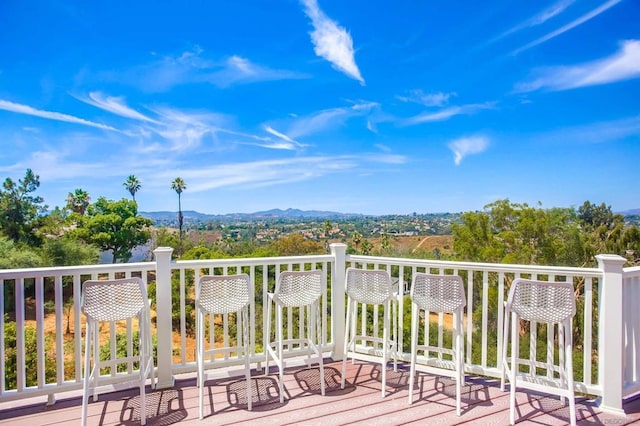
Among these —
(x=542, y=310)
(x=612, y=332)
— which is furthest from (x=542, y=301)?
(x=612, y=332)

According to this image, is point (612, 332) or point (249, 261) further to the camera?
point (249, 261)

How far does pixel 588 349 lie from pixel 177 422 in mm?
3272

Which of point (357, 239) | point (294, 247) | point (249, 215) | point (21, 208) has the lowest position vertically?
point (357, 239)

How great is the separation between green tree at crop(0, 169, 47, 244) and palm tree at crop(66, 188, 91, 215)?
26.6 ft

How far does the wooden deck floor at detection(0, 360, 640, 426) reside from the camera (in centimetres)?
239

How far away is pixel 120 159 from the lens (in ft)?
114

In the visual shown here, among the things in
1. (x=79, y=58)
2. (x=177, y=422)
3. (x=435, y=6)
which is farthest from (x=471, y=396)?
(x=79, y=58)

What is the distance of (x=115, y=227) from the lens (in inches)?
1144

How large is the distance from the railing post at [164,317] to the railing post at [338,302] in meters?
1.61

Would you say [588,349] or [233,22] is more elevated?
[233,22]

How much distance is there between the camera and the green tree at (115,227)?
89.8 ft

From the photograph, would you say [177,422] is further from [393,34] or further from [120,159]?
[120,159]

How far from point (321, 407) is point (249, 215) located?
38.2m

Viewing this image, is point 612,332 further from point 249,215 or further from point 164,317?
point 249,215
